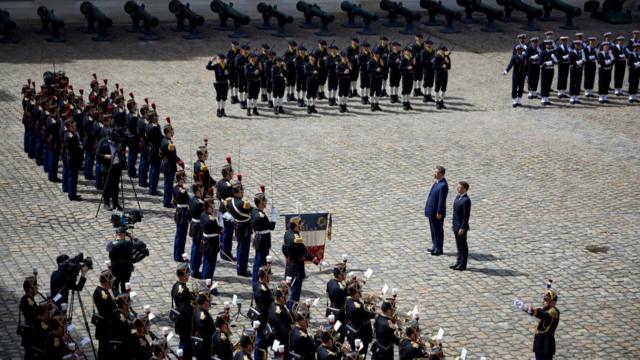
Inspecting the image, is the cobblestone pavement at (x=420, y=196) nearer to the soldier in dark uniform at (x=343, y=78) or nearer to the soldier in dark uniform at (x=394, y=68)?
the soldier in dark uniform at (x=343, y=78)

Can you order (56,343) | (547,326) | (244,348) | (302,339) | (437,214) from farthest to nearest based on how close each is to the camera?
(437,214), (547,326), (302,339), (56,343), (244,348)

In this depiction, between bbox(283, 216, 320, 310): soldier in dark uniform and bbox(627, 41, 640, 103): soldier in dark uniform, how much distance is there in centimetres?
1670

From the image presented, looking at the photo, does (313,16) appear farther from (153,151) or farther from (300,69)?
(153,151)

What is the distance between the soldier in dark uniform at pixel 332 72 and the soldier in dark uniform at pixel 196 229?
1126 centimetres

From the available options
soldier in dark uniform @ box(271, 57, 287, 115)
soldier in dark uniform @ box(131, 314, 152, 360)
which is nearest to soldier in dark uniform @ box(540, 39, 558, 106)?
soldier in dark uniform @ box(271, 57, 287, 115)

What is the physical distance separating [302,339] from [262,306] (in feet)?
5.00

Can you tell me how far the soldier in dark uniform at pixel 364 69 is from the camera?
104ft

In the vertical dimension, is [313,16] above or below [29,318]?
above

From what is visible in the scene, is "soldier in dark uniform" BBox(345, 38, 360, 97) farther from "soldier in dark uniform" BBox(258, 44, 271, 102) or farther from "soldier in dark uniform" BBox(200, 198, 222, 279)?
"soldier in dark uniform" BBox(200, 198, 222, 279)

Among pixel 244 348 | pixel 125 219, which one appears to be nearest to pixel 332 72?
pixel 125 219

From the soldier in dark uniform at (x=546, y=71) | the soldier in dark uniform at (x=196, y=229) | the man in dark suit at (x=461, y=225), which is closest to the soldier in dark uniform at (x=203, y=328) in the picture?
the soldier in dark uniform at (x=196, y=229)

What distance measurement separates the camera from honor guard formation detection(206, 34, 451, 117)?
99.3 feet

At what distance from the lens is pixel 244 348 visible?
15.4 metres

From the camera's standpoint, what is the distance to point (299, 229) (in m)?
19.4
